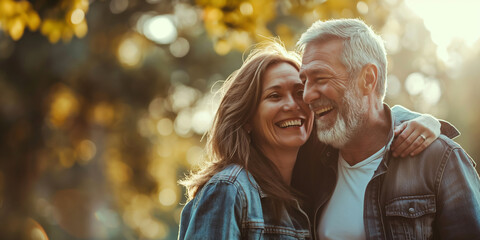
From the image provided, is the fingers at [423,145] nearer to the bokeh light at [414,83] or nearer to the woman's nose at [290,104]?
the woman's nose at [290,104]

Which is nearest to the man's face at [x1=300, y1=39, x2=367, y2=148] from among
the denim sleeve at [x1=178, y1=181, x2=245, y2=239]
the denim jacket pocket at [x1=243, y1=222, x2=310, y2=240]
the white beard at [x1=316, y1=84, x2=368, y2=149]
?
the white beard at [x1=316, y1=84, x2=368, y2=149]

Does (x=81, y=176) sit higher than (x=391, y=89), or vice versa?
(x=391, y=89)

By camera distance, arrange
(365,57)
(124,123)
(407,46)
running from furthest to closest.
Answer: (407,46) → (124,123) → (365,57)

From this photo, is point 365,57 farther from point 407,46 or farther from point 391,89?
point 407,46

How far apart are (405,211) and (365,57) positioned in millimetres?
1092

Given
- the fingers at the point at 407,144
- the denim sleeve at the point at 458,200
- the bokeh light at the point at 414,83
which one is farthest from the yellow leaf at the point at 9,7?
the bokeh light at the point at 414,83

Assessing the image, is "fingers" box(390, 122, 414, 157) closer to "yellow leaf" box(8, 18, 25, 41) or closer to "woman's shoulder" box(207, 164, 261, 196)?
"woman's shoulder" box(207, 164, 261, 196)

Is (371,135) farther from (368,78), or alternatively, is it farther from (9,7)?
(9,7)

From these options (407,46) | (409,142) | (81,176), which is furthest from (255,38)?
(407,46)

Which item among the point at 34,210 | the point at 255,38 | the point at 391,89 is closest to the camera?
the point at 255,38

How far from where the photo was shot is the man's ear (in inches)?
147

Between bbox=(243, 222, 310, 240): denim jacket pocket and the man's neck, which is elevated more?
the man's neck

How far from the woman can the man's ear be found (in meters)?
0.40

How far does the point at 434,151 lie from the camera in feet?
11.1
